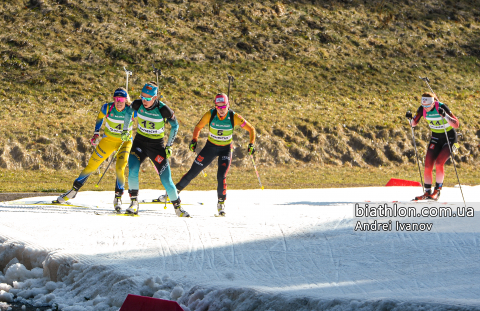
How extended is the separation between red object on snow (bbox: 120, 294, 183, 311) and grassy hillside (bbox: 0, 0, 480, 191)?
15445mm

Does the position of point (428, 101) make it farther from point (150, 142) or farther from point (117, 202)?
point (117, 202)

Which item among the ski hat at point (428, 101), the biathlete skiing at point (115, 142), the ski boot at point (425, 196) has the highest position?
the ski hat at point (428, 101)

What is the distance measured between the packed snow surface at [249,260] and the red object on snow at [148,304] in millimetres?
417

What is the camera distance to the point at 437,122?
11336 mm

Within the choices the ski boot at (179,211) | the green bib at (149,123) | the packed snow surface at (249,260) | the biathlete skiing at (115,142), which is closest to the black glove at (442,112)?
the packed snow surface at (249,260)

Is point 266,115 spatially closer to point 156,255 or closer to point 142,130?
point 142,130

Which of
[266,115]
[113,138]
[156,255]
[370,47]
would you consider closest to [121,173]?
[113,138]

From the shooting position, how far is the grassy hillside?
72.5 ft

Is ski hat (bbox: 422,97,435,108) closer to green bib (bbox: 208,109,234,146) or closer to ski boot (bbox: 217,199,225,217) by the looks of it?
green bib (bbox: 208,109,234,146)

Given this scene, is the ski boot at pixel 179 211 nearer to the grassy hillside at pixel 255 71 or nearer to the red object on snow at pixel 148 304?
the red object on snow at pixel 148 304

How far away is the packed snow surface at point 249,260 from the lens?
4445 mm

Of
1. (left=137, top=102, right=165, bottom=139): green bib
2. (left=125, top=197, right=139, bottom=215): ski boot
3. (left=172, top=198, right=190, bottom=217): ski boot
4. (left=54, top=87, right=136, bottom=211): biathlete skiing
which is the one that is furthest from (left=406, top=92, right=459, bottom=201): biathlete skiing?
(left=54, top=87, right=136, bottom=211): biathlete skiing

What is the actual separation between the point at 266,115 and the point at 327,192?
11844 millimetres

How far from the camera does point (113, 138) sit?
387 inches
